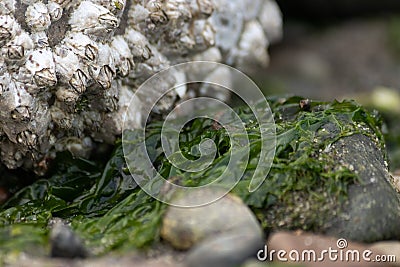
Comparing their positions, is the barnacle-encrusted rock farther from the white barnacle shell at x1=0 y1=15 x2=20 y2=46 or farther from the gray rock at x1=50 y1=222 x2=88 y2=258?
the gray rock at x1=50 y1=222 x2=88 y2=258

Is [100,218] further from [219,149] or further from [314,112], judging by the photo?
[314,112]

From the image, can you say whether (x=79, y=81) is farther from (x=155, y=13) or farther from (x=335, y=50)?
(x=335, y=50)

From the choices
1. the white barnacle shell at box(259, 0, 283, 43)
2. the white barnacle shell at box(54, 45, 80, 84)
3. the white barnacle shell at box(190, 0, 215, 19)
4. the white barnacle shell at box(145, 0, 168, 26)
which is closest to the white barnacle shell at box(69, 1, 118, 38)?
the white barnacle shell at box(54, 45, 80, 84)

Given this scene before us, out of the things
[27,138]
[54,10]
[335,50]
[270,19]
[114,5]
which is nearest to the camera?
[54,10]

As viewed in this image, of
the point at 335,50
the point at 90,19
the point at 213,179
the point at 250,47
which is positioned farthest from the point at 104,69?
the point at 335,50

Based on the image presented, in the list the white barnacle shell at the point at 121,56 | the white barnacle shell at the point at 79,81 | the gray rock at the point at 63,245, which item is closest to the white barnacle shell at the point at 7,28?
the white barnacle shell at the point at 79,81

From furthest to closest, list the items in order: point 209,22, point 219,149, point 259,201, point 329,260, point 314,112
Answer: point 209,22
point 314,112
point 219,149
point 259,201
point 329,260

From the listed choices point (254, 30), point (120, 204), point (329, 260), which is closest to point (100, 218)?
point (120, 204)
